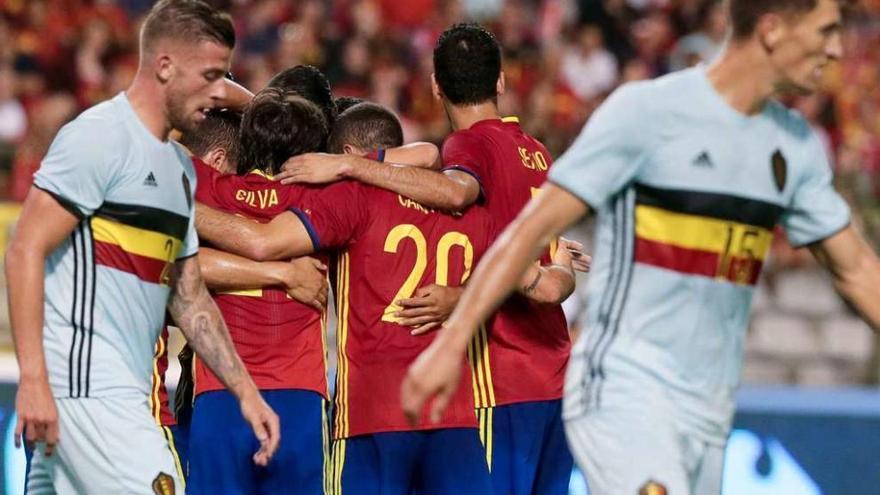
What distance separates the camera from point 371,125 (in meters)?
6.89

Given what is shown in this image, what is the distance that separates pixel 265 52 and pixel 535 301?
32.3 feet

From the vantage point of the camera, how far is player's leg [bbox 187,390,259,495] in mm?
6504

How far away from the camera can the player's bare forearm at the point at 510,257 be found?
4.35 m

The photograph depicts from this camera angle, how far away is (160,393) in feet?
22.3

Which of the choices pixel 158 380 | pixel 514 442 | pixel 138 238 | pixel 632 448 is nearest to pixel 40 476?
pixel 138 238

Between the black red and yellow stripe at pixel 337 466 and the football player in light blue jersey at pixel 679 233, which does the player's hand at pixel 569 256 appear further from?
the football player in light blue jersey at pixel 679 233

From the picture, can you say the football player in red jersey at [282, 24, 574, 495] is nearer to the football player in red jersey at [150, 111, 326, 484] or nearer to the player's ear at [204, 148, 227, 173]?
the football player in red jersey at [150, 111, 326, 484]

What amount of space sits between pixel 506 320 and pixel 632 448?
8.11 feet

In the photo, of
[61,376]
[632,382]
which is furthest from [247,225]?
[632,382]

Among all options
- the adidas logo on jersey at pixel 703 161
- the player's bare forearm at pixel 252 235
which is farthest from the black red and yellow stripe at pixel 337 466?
the adidas logo on jersey at pixel 703 161

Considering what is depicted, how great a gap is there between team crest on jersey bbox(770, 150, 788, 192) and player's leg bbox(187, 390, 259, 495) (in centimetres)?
271

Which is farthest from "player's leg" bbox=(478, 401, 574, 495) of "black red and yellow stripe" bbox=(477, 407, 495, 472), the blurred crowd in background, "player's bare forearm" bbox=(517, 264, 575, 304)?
the blurred crowd in background

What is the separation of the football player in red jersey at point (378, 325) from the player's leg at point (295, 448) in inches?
5.3

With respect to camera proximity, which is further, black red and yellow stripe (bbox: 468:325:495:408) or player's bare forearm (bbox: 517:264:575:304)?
black red and yellow stripe (bbox: 468:325:495:408)
